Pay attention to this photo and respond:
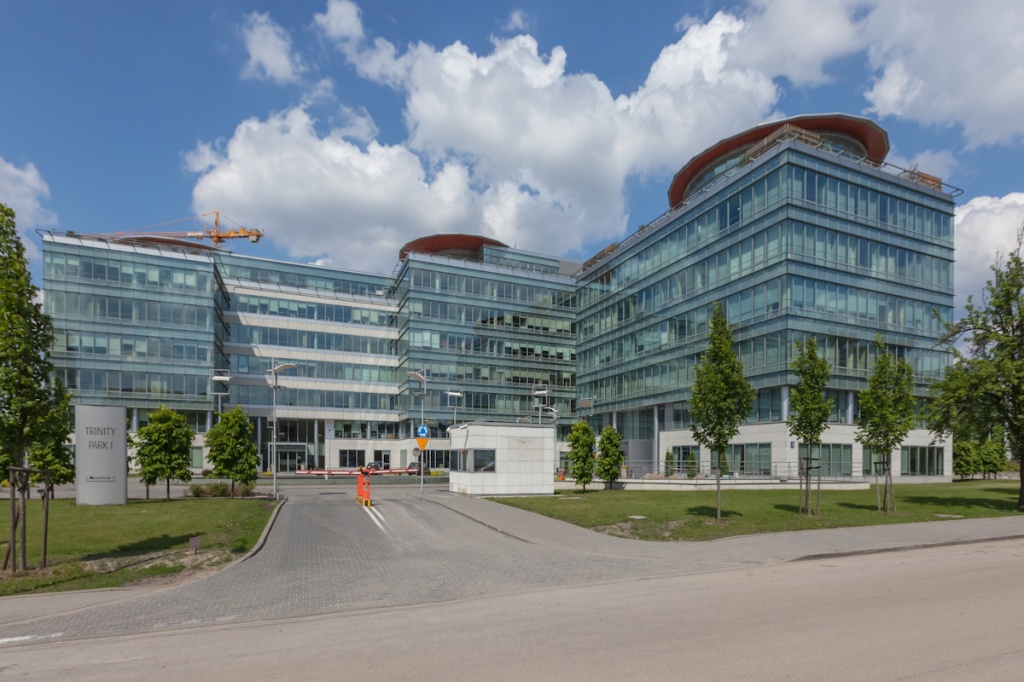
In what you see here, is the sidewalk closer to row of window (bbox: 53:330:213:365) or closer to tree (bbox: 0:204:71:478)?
tree (bbox: 0:204:71:478)

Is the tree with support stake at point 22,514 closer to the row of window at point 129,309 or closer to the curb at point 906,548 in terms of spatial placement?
the curb at point 906,548

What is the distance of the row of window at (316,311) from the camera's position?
255ft

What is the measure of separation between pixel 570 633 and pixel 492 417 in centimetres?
6898

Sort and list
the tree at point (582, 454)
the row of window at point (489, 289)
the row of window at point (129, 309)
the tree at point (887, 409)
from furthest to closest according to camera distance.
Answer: the row of window at point (489, 289)
the row of window at point (129, 309)
the tree at point (582, 454)
the tree at point (887, 409)

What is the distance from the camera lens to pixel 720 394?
22484mm

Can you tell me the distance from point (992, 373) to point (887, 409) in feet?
23.9

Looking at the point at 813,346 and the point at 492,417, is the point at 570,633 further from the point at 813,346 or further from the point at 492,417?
the point at 492,417

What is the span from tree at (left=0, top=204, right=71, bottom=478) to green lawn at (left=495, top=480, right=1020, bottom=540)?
14827 mm

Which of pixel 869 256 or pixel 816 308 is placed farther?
pixel 869 256

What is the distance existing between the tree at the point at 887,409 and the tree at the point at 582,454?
15.0 m

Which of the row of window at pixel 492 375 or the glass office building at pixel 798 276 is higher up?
the glass office building at pixel 798 276

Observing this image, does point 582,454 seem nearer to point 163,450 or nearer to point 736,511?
point 736,511

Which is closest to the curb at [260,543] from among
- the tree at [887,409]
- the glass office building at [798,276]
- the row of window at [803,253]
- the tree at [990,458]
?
the tree at [887,409]

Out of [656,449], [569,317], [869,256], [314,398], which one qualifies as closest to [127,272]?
[314,398]
